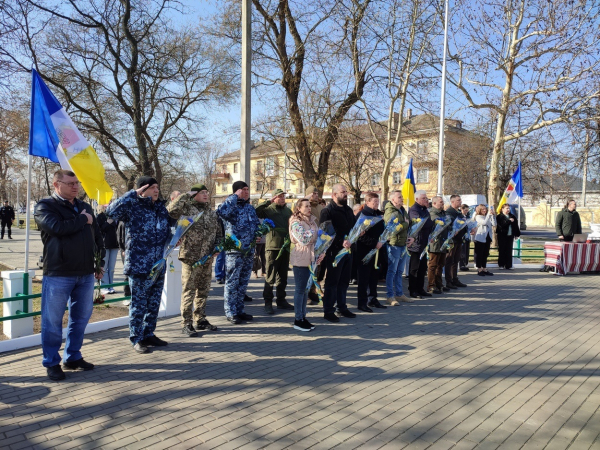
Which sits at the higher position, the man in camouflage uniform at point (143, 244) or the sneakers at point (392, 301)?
the man in camouflage uniform at point (143, 244)

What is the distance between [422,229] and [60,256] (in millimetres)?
6585

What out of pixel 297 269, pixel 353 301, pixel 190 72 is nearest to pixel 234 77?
pixel 190 72

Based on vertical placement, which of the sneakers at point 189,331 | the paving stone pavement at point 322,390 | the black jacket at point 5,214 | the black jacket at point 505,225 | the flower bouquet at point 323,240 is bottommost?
the paving stone pavement at point 322,390

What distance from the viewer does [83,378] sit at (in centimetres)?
444

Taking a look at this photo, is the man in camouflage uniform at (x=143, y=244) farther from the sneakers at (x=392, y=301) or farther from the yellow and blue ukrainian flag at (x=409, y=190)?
the yellow and blue ukrainian flag at (x=409, y=190)

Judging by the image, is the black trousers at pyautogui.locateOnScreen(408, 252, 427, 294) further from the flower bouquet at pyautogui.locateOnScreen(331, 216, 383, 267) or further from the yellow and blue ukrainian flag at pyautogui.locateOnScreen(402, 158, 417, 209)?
the yellow and blue ukrainian flag at pyautogui.locateOnScreen(402, 158, 417, 209)

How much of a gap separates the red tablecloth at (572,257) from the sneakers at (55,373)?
42.1ft

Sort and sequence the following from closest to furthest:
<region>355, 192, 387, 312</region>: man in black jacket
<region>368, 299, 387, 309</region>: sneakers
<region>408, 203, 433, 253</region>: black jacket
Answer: <region>355, 192, 387, 312</region>: man in black jacket, <region>368, 299, 387, 309</region>: sneakers, <region>408, 203, 433, 253</region>: black jacket

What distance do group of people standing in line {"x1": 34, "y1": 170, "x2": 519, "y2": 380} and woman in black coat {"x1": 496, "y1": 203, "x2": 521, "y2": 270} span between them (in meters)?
3.70

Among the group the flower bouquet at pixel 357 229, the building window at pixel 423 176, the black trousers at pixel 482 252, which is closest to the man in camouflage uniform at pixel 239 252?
the flower bouquet at pixel 357 229

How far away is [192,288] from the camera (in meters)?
5.88

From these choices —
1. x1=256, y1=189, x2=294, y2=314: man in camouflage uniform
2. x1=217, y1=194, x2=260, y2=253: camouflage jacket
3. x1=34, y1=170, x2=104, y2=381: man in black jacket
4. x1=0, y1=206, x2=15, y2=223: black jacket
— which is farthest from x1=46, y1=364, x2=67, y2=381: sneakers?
x1=0, y1=206, x2=15, y2=223: black jacket

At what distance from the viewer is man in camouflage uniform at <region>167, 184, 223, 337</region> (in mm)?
5770

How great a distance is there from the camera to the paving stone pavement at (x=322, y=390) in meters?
3.38
